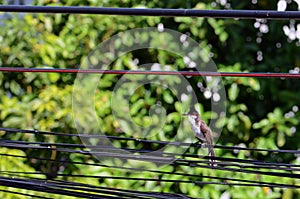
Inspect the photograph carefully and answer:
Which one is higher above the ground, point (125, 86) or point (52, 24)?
point (52, 24)

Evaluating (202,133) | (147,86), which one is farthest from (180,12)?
(147,86)

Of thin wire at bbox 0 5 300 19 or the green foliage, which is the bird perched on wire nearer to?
thin wire at bbox 0 5 300 19

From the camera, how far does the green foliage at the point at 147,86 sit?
12.8ft

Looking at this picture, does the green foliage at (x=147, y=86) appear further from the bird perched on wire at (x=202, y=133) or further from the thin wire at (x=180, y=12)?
the thin wire at (x=180, y=12)

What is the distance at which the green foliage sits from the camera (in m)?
3.89

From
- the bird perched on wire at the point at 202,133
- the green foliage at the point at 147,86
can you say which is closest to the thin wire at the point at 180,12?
the bird perched on wire at the point at 202,133

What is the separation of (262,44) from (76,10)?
2364 mm

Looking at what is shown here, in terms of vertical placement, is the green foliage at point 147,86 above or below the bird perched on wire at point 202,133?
above

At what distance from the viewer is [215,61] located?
13.2 feet

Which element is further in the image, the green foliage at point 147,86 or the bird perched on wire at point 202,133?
the green foliage at point 147,86

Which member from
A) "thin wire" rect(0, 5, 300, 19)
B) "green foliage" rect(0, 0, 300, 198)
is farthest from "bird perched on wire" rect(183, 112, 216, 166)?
"green foliage" rect(0, 0, 300, 198)

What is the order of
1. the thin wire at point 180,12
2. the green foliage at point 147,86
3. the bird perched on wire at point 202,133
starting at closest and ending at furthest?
1. the thin wire at point 180,12
2. the bird perched on wire at point 202,133
3. the green foliage at point 147,86

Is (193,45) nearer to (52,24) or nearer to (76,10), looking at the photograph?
(52,24)

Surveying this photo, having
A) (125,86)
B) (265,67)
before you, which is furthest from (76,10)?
(265,67)
